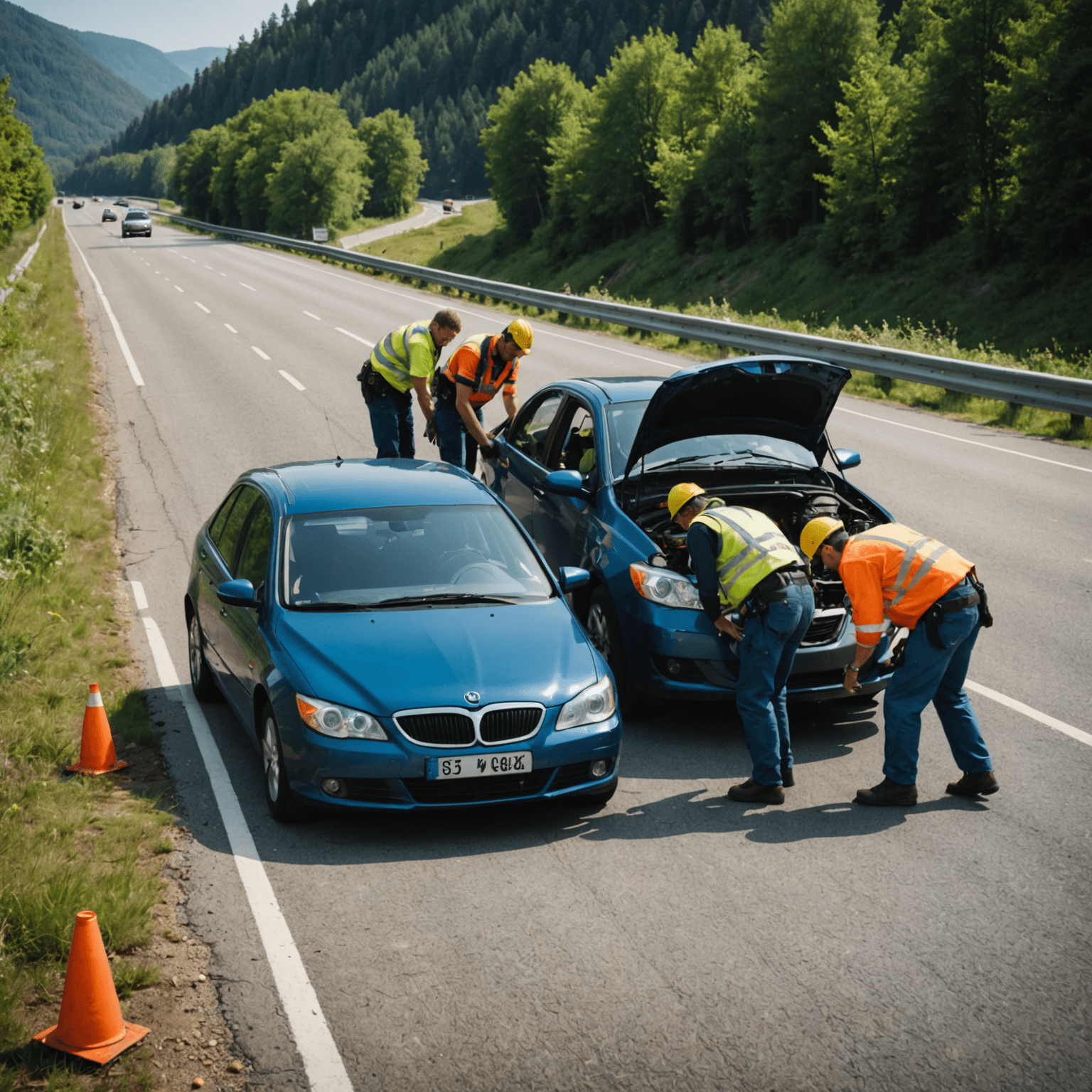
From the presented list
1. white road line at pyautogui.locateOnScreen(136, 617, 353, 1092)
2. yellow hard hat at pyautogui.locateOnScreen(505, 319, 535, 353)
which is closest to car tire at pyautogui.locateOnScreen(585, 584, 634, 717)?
white road line at pyautogui.locateOnScreen(136, 617, 353, 1092)

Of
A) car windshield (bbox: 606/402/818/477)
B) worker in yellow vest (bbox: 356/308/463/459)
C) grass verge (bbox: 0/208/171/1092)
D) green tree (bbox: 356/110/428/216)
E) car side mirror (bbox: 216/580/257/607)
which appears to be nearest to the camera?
grass verge (bbox: 0/208/171/1092)

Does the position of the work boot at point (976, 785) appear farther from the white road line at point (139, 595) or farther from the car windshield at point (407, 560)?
the white road line at point (139, 595)

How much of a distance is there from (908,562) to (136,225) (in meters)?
74.9

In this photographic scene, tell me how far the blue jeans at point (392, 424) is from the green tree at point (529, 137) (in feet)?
235

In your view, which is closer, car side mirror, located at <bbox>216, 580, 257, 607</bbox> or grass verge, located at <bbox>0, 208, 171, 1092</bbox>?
grass verge, located at <bbox>0, 208, 171, 1092</bbox>

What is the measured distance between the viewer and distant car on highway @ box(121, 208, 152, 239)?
235 ft

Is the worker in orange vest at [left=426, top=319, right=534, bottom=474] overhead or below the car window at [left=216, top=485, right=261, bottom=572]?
overhead

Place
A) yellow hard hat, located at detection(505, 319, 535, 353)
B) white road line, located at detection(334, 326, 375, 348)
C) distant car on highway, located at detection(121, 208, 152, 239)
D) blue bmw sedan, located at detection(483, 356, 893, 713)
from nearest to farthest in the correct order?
blue bmw sedan, located at detection(483, 356, 893, 713), yellow hard hat, located at detection(505, 319, 535, 353), white road line, located at detection(334, 326, 375, 348), distant car on highway, located at detection(121, 208, 152, 239)

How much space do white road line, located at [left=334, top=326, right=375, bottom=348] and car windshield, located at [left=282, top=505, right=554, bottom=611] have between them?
1793cm

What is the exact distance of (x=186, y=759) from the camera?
6.16 m

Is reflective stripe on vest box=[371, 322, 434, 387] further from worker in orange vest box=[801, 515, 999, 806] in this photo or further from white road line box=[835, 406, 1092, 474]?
white road line box=[835, 406, 1092, 474]

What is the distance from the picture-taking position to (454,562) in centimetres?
624

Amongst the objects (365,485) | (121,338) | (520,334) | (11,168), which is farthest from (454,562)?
(11,168)

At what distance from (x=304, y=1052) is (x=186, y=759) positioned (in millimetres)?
2758
